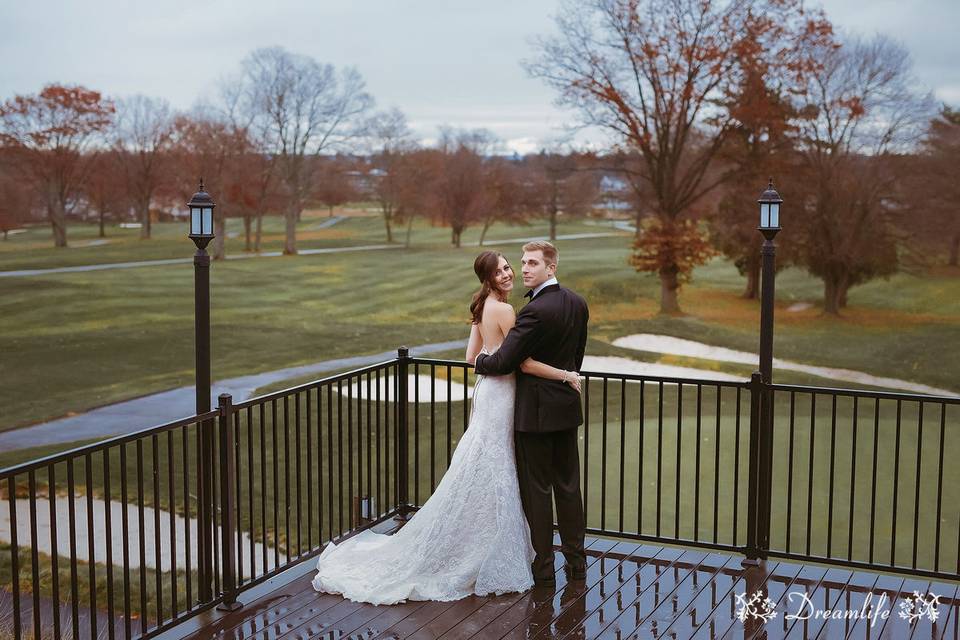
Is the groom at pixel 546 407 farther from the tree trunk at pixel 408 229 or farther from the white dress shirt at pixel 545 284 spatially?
the tree trunk at pixel 408 229

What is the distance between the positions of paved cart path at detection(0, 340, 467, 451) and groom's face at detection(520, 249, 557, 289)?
39.3 ft

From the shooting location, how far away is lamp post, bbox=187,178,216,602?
450 cm

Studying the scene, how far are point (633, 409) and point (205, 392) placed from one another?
13106 mm

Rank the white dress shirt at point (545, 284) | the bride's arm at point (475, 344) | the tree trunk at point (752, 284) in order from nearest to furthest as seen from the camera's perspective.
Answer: the white dress shirt at point (545, 284), the bride's arm at point (475, 344), the tree trunk at point (752, 284)

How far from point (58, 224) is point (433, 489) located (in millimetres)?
33905

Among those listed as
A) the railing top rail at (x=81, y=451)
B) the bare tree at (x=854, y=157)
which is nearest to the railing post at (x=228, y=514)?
the railing top rail at (x=81, y=451)

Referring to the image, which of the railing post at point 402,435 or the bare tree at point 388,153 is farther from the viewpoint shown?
the bare tree at point 388,153

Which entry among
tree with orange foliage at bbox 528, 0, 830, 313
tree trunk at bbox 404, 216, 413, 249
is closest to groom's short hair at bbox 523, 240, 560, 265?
tree with orange foliage at bbox 528, 0, 830, 313

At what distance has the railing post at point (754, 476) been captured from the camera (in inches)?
202

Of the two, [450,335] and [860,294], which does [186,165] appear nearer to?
[450,335]

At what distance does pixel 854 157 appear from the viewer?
28.1 metres

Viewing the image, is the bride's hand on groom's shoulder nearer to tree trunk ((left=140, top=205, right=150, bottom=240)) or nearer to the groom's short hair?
the groom's short hair

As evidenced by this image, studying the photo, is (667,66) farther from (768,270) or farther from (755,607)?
(755,607)

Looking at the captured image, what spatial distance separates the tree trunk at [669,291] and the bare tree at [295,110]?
55.7 ft
